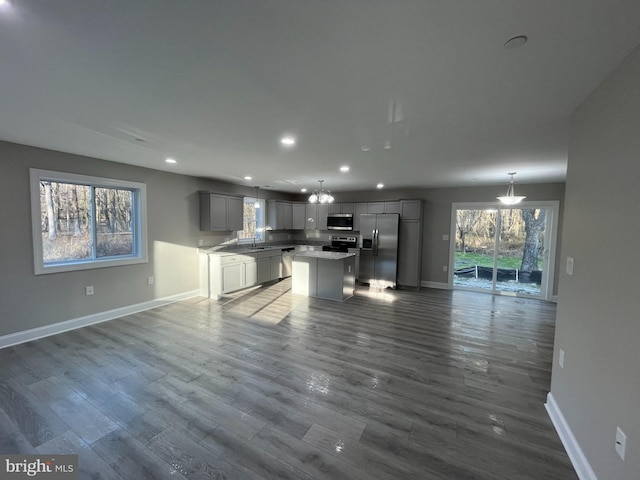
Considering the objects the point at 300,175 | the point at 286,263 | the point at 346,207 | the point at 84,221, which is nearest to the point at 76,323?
the point at 84,221

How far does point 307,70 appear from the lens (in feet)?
5.38

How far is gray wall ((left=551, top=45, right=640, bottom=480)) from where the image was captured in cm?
135

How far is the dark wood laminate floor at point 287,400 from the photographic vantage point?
179cm

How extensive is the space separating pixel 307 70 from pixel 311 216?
6480 mm

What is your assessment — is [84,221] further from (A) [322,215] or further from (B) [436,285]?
(B) [436,285]

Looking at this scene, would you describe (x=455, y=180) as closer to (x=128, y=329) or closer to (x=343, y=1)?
(x=343, y=1)

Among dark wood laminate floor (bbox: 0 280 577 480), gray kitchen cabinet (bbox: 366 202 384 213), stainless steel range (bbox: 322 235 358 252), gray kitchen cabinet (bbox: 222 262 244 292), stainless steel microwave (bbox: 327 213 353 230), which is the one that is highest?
gray kitchen cabinet (bbox: 366 202 384 213)

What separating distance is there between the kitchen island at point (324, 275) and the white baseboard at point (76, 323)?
2.47m

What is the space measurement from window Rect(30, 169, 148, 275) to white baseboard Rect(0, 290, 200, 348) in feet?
2.45

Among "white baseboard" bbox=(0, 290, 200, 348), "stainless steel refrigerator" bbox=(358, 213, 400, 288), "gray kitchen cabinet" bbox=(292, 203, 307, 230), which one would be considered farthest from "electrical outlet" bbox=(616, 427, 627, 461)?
"gray kitchen cabinet" bbox=(292, 203, 307, 230)

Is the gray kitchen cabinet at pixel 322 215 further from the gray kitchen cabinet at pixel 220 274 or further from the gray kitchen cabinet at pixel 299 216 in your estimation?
the gray kitchen cabinet at pixel 220 274

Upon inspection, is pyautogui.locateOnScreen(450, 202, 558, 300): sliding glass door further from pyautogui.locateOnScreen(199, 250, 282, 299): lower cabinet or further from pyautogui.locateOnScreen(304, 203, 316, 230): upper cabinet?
pyautogui.locateOnScreen(199, 250, 282, 299): lower cabinet

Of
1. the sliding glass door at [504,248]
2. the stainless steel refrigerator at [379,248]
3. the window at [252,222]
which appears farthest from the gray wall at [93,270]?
the sliding glass door at [504,248]

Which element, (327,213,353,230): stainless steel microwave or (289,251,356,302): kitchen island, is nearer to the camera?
(289,251,356,302): kitchen island
